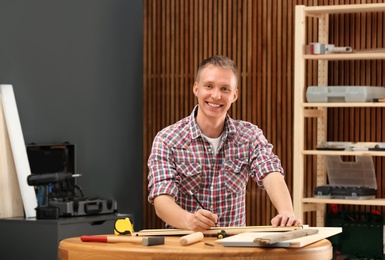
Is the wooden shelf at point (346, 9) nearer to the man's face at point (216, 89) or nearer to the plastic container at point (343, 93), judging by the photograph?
the plastic container at point (343, 93)

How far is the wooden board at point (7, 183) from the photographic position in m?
5.12

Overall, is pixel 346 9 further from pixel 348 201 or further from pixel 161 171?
pixel 161 171

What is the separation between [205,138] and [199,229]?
2.08 feet

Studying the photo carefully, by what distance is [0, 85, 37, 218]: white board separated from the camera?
5.16m

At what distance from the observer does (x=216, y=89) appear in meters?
3.38

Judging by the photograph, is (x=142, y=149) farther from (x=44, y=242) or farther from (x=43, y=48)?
(x=44, y=242)

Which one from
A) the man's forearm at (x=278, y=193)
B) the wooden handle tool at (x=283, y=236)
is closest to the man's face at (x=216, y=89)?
the man's forearm at (x=278, y=193)

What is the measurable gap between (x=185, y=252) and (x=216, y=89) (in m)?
1.05

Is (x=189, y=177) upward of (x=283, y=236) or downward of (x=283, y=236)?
upward

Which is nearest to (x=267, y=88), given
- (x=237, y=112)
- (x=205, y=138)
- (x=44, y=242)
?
(x=237, y=112)

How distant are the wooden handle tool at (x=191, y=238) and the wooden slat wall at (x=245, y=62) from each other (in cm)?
393

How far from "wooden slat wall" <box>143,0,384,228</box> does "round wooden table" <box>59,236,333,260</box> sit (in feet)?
13.2

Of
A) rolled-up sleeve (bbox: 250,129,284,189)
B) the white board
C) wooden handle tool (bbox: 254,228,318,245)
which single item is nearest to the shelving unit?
the white board

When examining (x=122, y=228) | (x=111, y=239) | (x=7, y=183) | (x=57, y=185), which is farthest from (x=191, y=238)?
(x=57, y=185)
